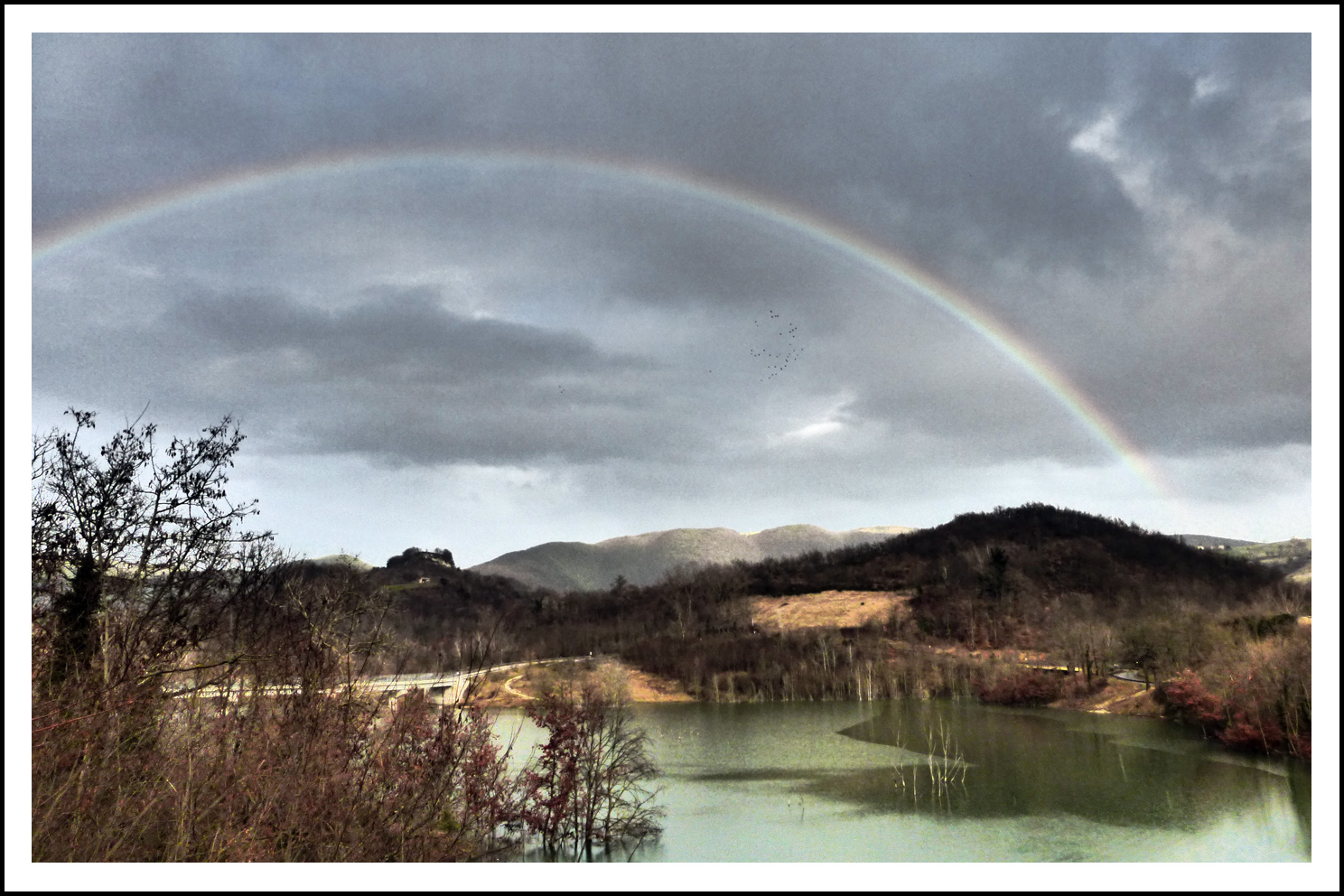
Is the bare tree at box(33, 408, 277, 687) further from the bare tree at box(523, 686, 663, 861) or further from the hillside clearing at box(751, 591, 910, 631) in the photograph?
the hillside clearing at box(751, 591, 910, 631)

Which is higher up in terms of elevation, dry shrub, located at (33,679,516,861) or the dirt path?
dry shrub, located at (33,679,516,861)

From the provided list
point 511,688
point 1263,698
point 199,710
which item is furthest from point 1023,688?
point 199,710

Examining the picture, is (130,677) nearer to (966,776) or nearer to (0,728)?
(0,728)

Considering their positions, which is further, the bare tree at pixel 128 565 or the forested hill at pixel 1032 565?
the forested hill at pixel 1032 565

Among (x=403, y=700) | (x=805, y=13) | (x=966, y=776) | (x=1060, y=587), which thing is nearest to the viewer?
(x=805, y=13)

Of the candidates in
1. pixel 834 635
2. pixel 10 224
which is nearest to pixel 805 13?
pixel 10 224

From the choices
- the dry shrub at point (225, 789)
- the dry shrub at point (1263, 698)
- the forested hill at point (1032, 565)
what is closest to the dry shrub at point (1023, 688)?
the dry shrub at point (1263, 698)

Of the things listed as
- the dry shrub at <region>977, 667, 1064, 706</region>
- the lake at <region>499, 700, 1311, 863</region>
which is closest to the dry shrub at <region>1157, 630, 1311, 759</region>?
the lake at <region>499, 700, 1311, 863</region>

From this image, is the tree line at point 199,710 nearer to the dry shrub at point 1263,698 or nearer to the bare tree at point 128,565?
the bare tree at point 128,565

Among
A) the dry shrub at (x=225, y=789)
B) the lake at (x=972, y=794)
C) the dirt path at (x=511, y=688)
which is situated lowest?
the dirt path at (x=511, y=688)
